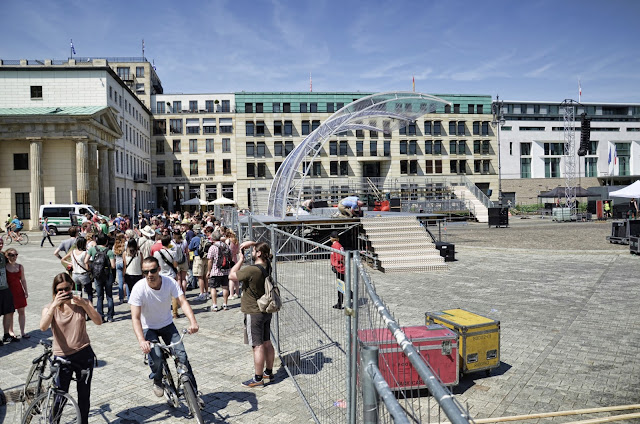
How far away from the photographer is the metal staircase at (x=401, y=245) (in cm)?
1573

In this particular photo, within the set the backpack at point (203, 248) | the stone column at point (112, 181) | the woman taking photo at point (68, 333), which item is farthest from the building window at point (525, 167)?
the woman taking photo at point (68, 333)

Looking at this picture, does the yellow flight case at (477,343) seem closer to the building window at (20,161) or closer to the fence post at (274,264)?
the fence post at (274,264)

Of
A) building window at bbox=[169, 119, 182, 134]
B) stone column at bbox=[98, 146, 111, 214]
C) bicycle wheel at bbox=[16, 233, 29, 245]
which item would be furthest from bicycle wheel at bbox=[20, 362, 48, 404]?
building window at bbox=[169, 119, 182, 134]

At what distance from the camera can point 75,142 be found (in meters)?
43.3

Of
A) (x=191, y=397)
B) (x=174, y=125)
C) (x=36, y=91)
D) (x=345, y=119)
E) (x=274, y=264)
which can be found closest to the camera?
(x=191, y=397)

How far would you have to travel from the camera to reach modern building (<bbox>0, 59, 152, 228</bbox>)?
41375 millimetres

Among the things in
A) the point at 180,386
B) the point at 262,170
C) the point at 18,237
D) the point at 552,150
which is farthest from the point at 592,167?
the point at 180,386

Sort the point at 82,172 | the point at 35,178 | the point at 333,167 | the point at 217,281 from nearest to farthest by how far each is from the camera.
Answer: the point at 217,281
the point at 35,178
the point at 82,172
the point at 333,167

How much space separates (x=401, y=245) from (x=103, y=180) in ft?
128

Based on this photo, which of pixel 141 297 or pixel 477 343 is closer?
pixel 141 297

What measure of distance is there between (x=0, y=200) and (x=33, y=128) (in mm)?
7739

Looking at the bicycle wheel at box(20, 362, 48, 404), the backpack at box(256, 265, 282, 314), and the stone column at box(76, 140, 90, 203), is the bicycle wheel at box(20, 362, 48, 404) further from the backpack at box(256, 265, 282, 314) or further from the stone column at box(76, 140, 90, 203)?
the stone column at box(76, 140, 90, 203)

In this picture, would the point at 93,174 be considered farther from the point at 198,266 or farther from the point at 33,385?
the point at 33,385

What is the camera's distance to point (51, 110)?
43.1m
